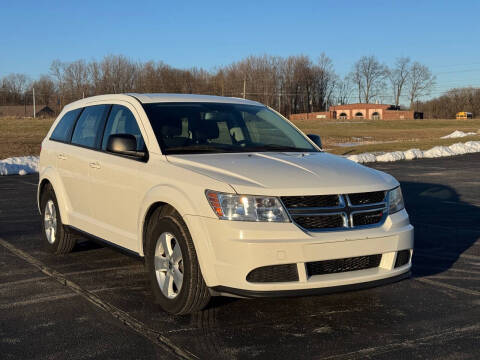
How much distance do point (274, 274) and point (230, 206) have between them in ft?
1.89

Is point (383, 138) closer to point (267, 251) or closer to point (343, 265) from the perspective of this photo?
point (343, 265)

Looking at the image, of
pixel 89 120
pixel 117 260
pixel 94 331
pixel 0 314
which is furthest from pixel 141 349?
pixel 89 120

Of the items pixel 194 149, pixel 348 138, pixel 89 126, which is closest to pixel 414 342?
pixel 194 149

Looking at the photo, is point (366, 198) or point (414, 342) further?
point (366, 198)

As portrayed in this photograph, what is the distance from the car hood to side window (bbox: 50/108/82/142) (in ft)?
8.05

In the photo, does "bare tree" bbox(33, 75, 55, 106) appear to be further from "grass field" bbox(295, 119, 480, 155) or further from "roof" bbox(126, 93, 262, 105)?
"roof" bbox(126, 93, 262, 105)

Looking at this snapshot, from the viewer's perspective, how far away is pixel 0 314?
491cm

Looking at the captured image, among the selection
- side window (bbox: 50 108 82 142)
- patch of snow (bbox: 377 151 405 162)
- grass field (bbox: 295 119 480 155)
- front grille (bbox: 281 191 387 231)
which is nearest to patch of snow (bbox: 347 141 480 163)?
patch of snow (bbox: 377 151 405 162)

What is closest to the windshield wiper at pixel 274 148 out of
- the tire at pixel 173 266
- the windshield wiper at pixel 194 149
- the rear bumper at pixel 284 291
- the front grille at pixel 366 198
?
the windshield wiper at pixel 194 149

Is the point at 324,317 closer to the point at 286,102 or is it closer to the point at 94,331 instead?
the point at 94,331

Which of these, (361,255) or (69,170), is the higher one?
(69,170)

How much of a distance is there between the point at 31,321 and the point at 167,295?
1.06 m

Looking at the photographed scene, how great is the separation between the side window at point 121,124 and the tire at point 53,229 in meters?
1.37

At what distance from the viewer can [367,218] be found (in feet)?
15.3
